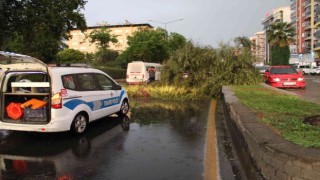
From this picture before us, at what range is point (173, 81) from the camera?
723 inches

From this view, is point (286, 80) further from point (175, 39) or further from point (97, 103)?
point (175, 39)

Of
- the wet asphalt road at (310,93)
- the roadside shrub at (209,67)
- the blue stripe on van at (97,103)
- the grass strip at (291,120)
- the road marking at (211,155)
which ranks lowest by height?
the road marking at (211,155)

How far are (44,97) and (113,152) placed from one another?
7.14 feet

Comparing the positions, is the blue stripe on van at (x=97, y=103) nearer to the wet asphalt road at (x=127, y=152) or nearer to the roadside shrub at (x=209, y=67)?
the wet asphalt road at (x=127, y=152)

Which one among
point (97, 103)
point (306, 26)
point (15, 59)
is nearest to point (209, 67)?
point (97, 103)

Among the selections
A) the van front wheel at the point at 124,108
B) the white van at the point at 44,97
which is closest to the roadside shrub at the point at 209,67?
the van front wheel at the point at 124,108

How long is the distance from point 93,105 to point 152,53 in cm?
4367

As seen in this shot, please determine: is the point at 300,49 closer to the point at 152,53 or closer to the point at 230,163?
the point at 152,53

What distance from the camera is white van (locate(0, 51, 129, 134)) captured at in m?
7.62

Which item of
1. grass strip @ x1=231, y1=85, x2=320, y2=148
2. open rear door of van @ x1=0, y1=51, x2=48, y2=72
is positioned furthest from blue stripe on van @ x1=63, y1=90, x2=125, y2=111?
grass strip @ x1=231, y1=85, x2=320, y2=148

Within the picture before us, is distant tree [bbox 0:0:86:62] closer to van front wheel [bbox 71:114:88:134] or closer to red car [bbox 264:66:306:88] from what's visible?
red car [bbox 264:66:306:88]

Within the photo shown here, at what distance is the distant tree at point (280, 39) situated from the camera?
225 ft

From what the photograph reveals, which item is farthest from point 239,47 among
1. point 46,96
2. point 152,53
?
point 152,53

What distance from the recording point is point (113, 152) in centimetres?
681
